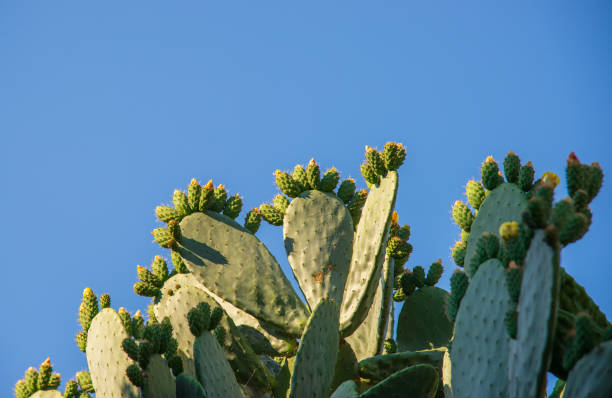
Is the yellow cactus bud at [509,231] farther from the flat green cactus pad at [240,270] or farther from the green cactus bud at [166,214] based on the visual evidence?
the green cactus bud at [166,214]

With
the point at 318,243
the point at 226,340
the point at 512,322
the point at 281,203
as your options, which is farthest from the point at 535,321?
the point at 281,203

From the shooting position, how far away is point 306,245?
13.6 ft

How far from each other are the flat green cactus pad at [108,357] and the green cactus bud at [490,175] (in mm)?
1848

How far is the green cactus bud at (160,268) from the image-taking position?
4.29 metres

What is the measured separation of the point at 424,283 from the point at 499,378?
6.31ft

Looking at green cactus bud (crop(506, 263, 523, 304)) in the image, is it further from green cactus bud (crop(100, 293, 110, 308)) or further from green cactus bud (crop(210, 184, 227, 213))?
green cactus bud (crop(210, 184, 227, 213))

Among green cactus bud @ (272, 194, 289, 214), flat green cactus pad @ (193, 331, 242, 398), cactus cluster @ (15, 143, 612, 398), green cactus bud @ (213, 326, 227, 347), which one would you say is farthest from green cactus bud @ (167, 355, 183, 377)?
green cactus bud @ (272, 194, 289, 214)

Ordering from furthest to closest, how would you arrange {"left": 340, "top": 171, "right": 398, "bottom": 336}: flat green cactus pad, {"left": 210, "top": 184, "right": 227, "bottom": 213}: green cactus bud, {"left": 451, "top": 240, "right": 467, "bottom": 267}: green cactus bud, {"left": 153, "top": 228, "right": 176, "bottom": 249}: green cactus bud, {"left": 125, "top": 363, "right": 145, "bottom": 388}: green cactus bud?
{"left": 210, "top": 184, "right": 227, "bottom": 213}: green cactus bud
{"left": 153, "top": 228, "right": 176, "bottom": 249}: green cactus bud
{"left": 340, "top": 171, "right": 398, "bottom": 336}: flat green cactus pad
{"left": 451, "top": 240, "right": 467, "bottom": 267}: green cactus bud
{"left": 125, "top": 363, "right": 145, "bottom": 388}: green cactus bud

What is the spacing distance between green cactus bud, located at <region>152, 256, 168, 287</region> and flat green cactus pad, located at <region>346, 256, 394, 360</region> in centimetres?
111

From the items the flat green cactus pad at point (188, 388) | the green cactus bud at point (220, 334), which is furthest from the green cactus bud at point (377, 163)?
the flat green cactus pad at point (188, 388)

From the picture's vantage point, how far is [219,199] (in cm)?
436

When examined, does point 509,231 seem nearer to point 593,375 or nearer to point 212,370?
point 593,375

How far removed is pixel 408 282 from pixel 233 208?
1.13 m

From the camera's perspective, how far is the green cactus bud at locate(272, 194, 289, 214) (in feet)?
14.3
